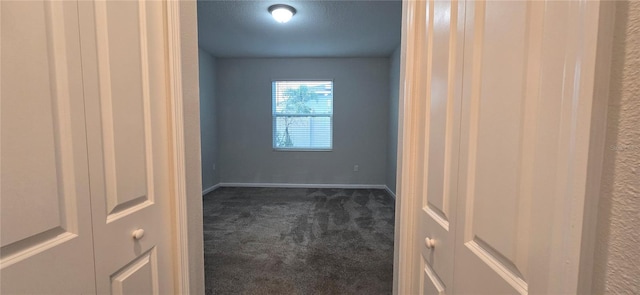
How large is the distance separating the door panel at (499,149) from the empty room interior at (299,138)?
5.65ft

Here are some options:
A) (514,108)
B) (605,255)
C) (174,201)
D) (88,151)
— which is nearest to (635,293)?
(605,255)

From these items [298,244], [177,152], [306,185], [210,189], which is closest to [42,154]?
[177,152]

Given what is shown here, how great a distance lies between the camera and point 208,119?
484cm

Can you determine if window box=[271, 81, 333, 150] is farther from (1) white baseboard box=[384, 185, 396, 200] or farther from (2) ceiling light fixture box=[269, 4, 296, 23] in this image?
(2) ceiling light fixture box=[269, 4, 296, 23]

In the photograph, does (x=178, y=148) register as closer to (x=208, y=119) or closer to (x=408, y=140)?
(x=408, y=140)

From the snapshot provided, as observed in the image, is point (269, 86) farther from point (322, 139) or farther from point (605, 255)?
point (605, 255)

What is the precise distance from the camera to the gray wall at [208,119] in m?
4.60

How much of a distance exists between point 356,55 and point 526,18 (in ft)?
15.3

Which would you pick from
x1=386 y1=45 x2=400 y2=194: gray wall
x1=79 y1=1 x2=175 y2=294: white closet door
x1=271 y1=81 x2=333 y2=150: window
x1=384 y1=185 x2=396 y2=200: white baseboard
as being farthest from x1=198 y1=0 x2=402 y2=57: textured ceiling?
x1=384 y1=185 x2=396 y2=200: white baseboard

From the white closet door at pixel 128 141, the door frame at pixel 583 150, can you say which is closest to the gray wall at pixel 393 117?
the white closet door at pixel 128 141

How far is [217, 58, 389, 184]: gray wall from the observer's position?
5.13m

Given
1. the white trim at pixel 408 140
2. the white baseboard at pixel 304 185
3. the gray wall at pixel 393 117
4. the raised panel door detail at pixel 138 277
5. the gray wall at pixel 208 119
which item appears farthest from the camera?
the white baseboard at pixel 304 185

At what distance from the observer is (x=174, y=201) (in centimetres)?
109

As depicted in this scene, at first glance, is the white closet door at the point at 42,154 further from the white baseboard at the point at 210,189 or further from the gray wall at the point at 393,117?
the white baseboard at the point at 210,189
